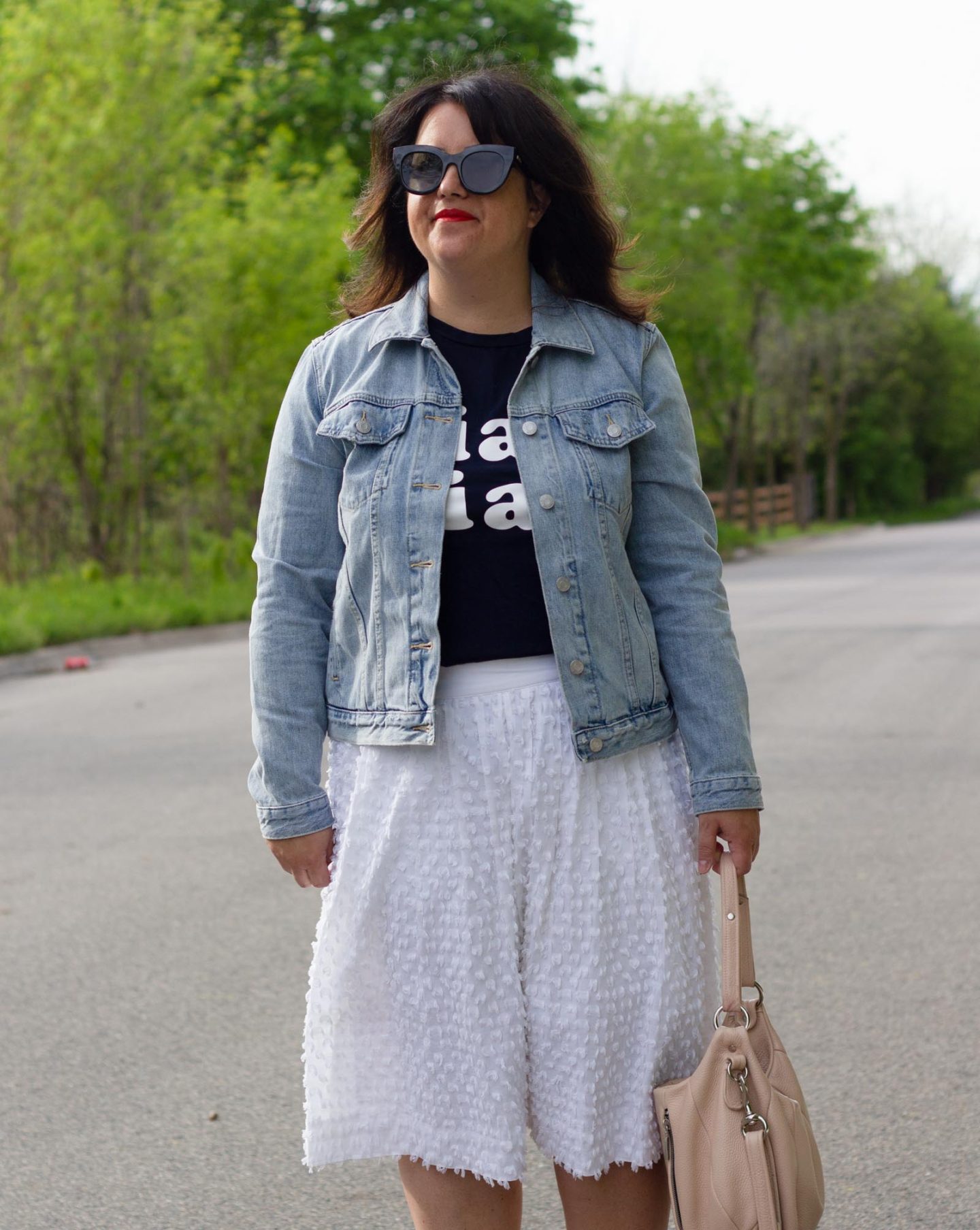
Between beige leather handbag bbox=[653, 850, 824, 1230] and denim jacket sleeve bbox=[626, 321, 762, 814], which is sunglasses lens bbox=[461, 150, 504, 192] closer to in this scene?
denim jacket sleeve bbox=[626, 321, 762, 814]

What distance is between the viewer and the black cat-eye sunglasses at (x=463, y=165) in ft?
7.59

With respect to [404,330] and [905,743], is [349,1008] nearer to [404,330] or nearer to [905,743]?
[404,330]

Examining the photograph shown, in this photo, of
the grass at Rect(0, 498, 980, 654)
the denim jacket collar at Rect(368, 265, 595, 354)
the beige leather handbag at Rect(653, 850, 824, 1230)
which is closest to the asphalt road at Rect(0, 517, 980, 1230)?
the beige leather handbag at Rect(653, 850, 824, 1230)

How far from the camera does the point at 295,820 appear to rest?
7.73 feet

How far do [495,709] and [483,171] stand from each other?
30.5 inches

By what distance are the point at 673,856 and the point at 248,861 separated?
412 centimetres

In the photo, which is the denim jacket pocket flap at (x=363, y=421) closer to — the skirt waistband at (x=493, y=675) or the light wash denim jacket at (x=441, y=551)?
the light wash denim jacket at (x=441, y=551)

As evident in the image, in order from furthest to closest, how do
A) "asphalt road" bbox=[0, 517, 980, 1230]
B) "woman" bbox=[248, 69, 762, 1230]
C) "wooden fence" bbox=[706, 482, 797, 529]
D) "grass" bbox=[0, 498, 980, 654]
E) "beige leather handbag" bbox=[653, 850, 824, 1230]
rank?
"wooden fence" bbox=[706, 482, 797, 529] → "grass" bbox=[0, 498, 980, 654] → "asphalt road" bbox=[0, 517, 980, 1230] → "woman" bbox=[248, 69, 762, 1230] → "beige leather handbag" bbox=[653, 850, 824, 1230]

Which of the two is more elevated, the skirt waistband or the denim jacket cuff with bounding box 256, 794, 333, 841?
the skirt waistband

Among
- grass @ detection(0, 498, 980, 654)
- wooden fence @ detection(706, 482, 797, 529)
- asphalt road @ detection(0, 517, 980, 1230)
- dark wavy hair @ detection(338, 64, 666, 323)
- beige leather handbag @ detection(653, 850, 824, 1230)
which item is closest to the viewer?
beige leather handbag @ detection(653, 850, 824, 1230)

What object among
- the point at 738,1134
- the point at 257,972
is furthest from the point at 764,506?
the point at 738,1134

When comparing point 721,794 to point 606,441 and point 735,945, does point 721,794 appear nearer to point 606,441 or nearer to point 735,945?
point 735,945

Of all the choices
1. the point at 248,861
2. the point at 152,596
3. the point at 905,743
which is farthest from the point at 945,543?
the point at 248,861

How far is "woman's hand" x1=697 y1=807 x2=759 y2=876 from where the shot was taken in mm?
2361
